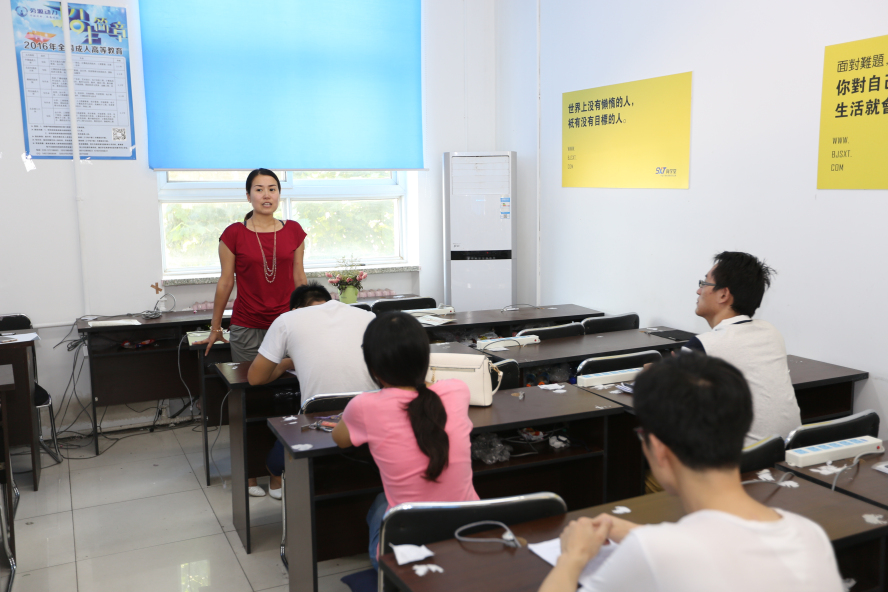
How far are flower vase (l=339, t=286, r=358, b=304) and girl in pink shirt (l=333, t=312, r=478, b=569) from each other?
9.85 feet

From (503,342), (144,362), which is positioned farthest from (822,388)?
(144,362)

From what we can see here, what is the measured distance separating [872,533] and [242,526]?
246 cm

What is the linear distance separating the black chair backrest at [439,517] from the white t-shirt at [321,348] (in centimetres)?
123

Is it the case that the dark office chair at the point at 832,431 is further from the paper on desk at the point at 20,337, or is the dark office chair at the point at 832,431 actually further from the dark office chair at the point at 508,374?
the paper on desk at the point at 20,337

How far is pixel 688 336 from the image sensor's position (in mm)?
3955

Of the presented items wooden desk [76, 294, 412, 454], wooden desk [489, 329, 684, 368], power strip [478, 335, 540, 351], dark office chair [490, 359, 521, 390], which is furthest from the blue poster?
dark office chair [490, 359, 521, 390]

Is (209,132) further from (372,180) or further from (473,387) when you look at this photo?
(473,387)

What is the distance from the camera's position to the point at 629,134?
4512 millimetres

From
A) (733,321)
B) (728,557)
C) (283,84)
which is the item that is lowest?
(728,557)

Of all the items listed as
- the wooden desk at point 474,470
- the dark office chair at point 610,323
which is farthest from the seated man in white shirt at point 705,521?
the dark office chair at point 610,323

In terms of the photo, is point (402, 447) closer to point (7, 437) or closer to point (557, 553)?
point (557, 553)

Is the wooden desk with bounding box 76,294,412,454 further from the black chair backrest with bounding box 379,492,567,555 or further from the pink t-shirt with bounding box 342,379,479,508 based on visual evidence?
the black chair backrest with bounding box 379,492,567,555

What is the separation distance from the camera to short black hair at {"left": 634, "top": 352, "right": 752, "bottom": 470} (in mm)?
1037

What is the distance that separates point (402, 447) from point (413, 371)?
0.66 feet
